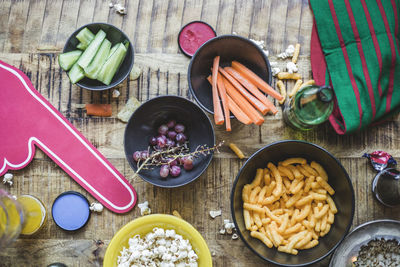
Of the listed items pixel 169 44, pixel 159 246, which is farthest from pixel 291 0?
pixel 159 246

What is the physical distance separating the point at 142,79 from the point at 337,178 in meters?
0.93

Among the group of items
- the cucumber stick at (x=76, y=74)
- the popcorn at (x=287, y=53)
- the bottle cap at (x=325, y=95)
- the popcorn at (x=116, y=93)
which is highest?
the popcorn at (x=287, y=53)

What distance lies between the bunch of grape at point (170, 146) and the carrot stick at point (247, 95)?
28 cm

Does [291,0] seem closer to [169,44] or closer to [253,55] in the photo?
[253,55]

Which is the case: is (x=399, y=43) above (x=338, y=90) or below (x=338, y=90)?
above

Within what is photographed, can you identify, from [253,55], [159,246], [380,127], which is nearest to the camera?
[159,246]

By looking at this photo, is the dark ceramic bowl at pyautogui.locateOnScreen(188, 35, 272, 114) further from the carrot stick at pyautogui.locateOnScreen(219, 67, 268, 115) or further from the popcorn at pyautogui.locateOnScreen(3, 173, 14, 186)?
the popcorn at pyautogui.locateOnScreen(3, 173, 14, 186)

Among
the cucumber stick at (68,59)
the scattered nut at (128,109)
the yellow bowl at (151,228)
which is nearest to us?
the yellow bowl at (151,228)

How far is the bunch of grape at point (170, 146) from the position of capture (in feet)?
Answer: 4.94

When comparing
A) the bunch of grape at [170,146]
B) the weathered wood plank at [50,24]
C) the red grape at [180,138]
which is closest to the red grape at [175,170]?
the bunch of grape at [170,146]

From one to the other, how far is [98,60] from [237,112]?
0.62 meters

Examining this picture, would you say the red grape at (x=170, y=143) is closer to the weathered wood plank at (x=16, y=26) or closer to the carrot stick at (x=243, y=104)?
the carrot stick at (x=243, y=104)

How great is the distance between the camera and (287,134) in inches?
64.9

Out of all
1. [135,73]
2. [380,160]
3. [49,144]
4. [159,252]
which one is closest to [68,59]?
[135,73]
